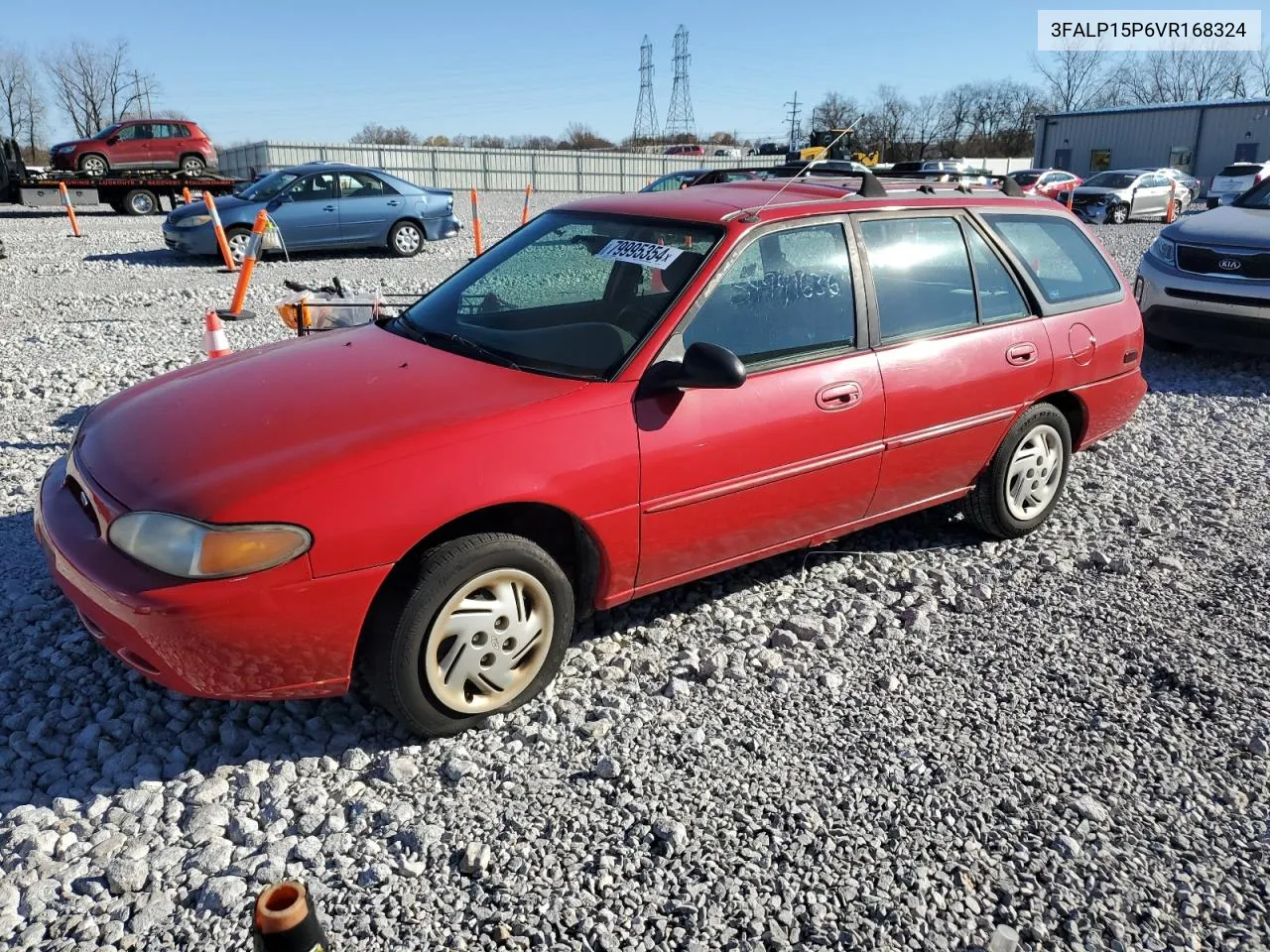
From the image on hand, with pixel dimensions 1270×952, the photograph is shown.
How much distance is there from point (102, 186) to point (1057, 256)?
2454 centimetres

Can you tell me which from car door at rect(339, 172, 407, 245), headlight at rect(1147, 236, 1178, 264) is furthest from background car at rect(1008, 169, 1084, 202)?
headlight at rect(1147, 236, 1178, 264)

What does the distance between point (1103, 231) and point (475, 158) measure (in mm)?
25740

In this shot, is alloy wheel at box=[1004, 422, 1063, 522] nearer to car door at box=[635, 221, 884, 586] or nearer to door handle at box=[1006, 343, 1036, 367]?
door handle at box=[1006, 343, 1036, 367]

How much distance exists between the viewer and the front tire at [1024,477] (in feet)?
14.8

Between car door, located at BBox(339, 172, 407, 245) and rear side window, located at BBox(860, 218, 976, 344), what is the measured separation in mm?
12630

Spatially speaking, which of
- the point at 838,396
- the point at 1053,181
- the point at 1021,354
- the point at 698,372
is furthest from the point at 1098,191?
the point at 698,372

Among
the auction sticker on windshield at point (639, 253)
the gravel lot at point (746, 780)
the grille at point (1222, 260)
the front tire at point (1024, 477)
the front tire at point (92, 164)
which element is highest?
the front tire at point (92, 164)

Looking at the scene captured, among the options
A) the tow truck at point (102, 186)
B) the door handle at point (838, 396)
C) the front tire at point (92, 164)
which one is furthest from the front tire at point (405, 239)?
the front tire at point (92, 164)

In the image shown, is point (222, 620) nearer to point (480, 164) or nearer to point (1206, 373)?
point (1206, 373)

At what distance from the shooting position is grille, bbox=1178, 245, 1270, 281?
7902 millimetres

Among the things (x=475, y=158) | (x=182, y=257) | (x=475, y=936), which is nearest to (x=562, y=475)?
(x=475, y=936)

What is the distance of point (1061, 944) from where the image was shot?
7.81 ft

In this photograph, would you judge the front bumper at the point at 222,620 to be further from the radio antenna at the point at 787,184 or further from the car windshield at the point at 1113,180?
the car windshield at the point at 1113,180

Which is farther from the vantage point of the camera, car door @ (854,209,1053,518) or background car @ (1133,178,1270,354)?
background car @ (1133,178,1270,354)
